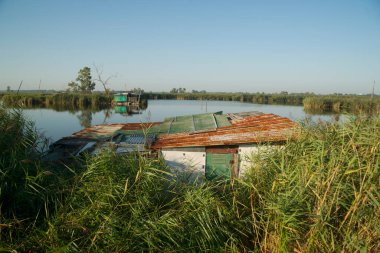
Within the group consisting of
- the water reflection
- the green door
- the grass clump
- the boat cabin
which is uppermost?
the boat cabin

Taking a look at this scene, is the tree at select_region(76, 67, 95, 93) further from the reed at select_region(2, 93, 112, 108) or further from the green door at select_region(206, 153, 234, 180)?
the green door at select_region(206, 153, 234, 180)

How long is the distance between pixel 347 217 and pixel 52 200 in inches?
212

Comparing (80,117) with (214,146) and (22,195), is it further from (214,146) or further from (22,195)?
(22,195)

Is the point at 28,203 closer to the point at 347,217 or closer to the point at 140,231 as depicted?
the point at 140,231

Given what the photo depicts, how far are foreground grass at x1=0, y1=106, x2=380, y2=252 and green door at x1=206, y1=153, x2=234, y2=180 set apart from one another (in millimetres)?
2980

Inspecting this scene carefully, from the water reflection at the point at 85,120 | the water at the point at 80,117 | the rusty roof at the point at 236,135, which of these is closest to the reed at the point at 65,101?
the water at the point at 80,117

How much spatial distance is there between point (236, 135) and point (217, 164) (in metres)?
1.27

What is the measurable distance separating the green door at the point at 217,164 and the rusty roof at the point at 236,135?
0.59 m

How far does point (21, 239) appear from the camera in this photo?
4164 mm

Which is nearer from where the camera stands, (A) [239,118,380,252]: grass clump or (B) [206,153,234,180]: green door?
(A) [239,118,380,252]: grass clump

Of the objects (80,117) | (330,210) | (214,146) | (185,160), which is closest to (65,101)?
(80,117)

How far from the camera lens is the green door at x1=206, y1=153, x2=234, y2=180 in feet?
28.6

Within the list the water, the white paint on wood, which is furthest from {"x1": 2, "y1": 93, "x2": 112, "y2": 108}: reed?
the white paint on wood

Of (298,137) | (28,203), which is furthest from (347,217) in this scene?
(28,203)
